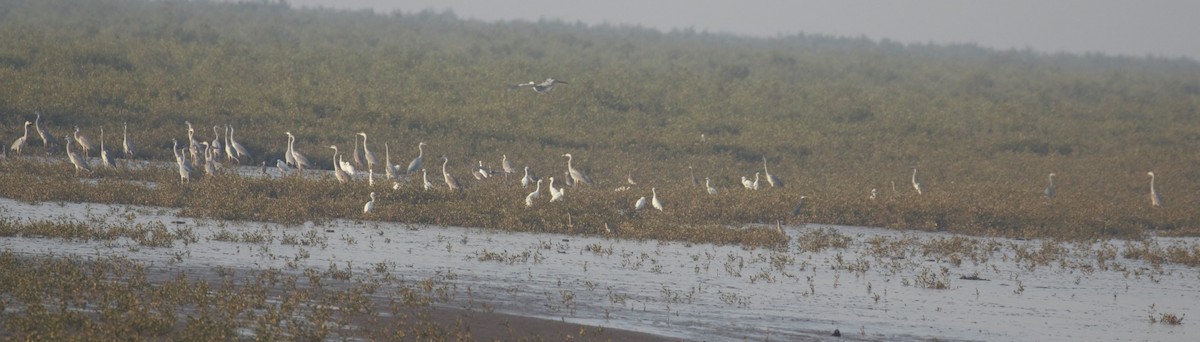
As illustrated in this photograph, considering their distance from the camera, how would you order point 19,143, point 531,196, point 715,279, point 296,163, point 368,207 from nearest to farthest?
point 715,279 < point 368,207 < point 531,196 < point 19,143 < point 296,163

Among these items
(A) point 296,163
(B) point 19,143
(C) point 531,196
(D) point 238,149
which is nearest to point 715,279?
(C) point 531,196

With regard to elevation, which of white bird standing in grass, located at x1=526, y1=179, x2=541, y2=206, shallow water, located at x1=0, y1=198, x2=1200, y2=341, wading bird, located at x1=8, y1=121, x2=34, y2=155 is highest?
wading bird, located at x1=8, y1=121, x2=34, y2=155

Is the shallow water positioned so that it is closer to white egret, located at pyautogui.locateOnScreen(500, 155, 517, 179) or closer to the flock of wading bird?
the flock of wading bird

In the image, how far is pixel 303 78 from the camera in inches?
1367

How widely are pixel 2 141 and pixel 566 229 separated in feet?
36.5

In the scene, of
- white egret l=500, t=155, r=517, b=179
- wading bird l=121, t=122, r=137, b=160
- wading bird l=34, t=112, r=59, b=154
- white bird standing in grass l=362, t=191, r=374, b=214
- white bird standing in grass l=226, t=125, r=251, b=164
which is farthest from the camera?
white egret l=500, t=155, r=517, b=179

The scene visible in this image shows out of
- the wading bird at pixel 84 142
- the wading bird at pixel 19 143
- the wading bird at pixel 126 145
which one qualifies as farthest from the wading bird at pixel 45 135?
the wading bird at pixel 126 145

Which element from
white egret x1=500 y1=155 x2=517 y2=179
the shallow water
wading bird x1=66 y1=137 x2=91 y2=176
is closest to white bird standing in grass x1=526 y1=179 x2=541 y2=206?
the shallow water

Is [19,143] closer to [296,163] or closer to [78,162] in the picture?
[78,162]

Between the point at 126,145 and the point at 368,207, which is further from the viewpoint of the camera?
the point at 126,145

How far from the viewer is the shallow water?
518 inches

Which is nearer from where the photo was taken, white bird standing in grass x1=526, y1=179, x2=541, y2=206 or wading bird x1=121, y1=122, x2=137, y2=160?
white bird standing in grass x1=526, y1=179, x2=541, y2=206

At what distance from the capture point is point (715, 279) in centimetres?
1591

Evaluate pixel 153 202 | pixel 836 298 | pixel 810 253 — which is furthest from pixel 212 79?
pixel 836 298
